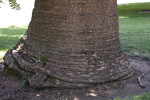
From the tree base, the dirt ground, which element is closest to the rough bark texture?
the tree base

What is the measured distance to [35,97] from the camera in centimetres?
445

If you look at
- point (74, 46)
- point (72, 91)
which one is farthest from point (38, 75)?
point (74, 46)

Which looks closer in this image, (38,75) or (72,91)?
(72,91)

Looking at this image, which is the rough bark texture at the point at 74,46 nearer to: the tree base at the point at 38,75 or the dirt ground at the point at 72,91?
the tree base at the point at 38,75

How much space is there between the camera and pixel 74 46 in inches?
185

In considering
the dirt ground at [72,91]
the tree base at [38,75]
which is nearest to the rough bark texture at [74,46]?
the tree base at [38,75]

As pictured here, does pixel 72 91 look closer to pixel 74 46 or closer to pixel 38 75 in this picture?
pixel 38 75

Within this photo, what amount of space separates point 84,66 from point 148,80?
1560 millimetres

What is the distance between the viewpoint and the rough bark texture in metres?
4.65

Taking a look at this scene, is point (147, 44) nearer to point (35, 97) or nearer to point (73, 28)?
point (73, 28)

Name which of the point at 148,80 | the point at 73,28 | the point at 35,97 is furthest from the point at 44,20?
the point at 148,80

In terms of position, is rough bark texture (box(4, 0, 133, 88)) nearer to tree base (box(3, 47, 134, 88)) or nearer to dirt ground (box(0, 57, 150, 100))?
tree base (box(3, 47, 134, 88))

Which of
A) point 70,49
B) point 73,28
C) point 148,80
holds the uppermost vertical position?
point 73,28

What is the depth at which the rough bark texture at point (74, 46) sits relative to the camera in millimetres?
4652
